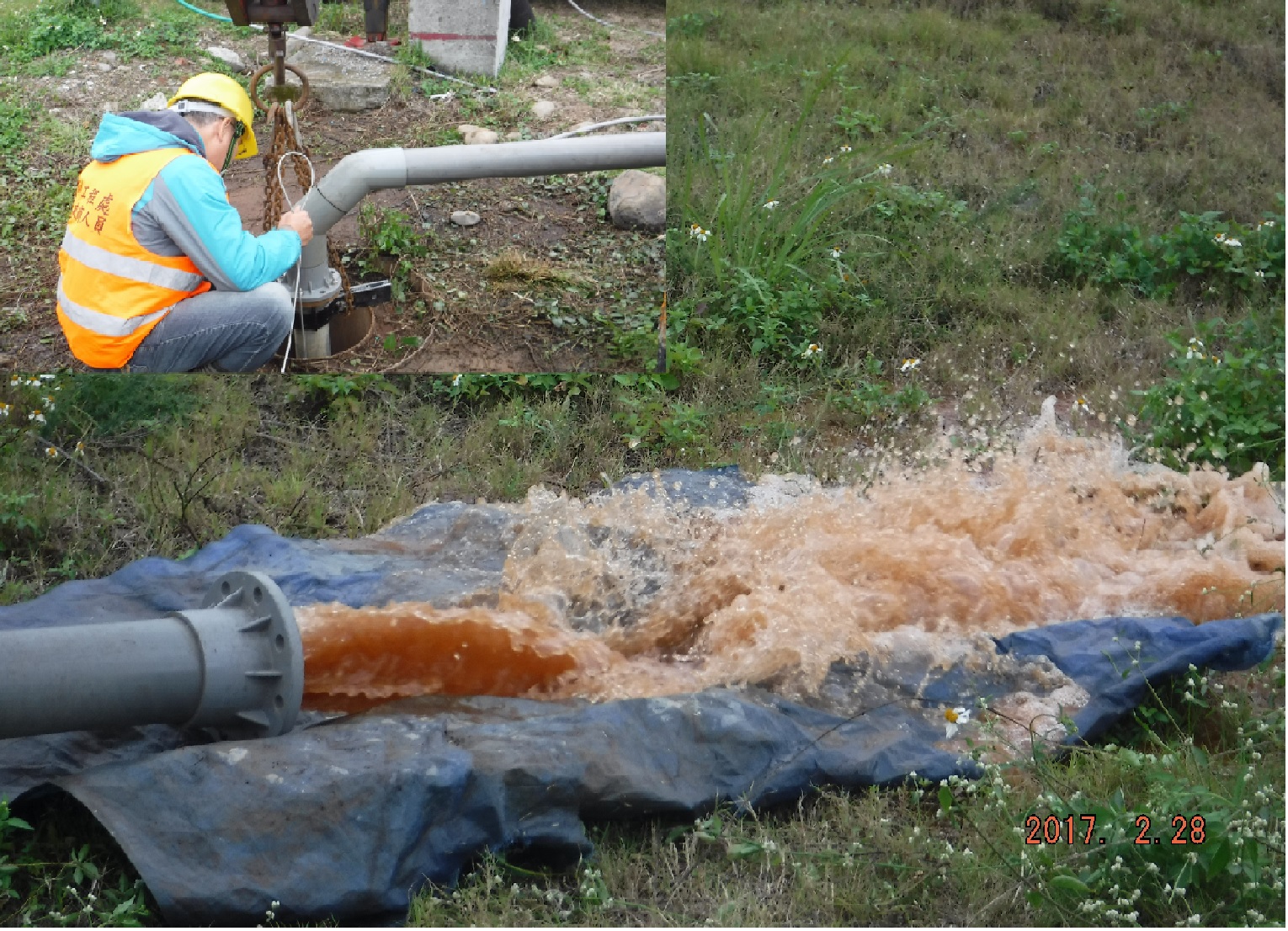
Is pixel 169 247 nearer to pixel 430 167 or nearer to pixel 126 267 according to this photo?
pixel 126 267

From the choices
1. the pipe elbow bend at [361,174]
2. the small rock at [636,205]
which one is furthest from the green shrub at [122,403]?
the small rock at [636,205]

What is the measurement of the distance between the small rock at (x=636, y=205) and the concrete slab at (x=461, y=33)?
2.72 feet

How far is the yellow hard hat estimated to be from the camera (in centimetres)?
357

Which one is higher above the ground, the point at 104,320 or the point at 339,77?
the point at 339,77

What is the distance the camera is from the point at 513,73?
14.2 feet

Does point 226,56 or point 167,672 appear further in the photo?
point 226,56

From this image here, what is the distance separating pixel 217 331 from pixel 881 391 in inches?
102

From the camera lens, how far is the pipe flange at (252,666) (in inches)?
110

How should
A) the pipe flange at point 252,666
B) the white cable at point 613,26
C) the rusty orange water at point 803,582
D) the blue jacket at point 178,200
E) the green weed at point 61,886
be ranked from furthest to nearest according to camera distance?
the white cable at point 613,26 < the blue jacket at point 178,200 < the rusty orange water at point 803,582 < the pipe flange at point 252,666 < the green weed at point 61,886

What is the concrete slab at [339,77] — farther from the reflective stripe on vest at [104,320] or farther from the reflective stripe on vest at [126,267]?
the reflective stripe on vest at [104,320]

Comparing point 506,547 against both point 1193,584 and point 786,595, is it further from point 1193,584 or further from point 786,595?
point 1193,584

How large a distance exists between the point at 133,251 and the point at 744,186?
285 centimetres

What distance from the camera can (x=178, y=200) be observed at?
3480 millimetres

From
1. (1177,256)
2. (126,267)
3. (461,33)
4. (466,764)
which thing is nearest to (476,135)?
(461,33)
